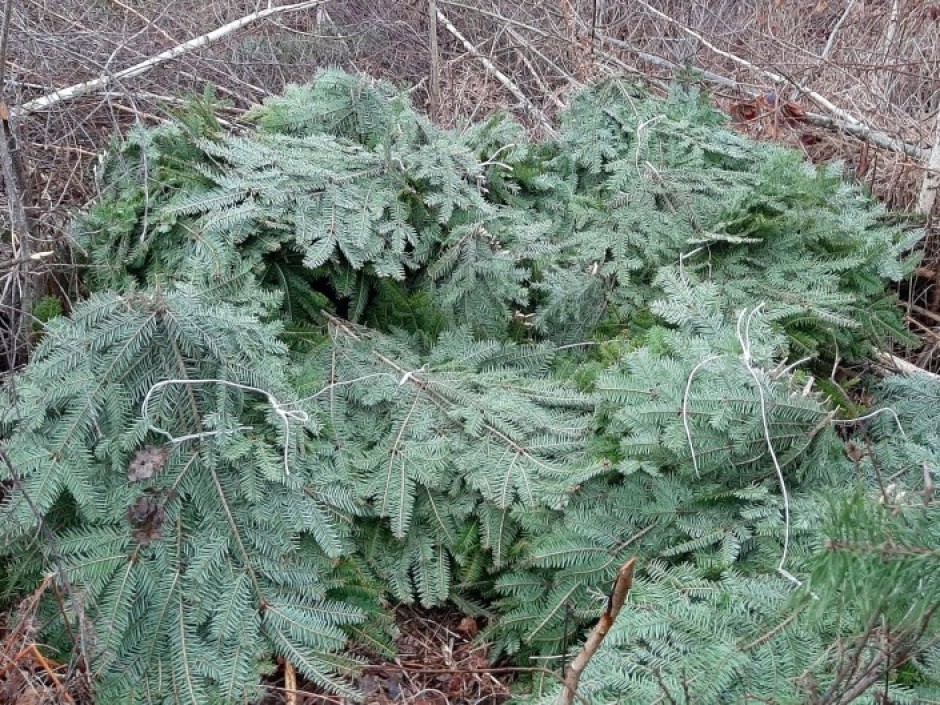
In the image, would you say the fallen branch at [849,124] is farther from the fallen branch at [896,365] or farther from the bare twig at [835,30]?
the fallen branch at [896,365]

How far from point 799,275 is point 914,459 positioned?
3.57ft

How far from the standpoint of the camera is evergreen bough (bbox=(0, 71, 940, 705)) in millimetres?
2418

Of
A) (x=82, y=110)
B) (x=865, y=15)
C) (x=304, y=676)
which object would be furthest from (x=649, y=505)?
(x=865, y=15)

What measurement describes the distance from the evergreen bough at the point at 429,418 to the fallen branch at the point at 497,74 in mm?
1821

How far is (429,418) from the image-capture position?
2934 millimetres

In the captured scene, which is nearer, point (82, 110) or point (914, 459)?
point (914, 459)

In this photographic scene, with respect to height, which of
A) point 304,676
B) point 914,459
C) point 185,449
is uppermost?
point 185,449

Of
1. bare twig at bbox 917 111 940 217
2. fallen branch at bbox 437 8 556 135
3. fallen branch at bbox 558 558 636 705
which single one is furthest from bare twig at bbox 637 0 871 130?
fallen branch at bbox 558 558 636 705

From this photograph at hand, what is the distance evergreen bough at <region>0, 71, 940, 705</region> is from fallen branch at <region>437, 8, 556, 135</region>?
1.82 meters

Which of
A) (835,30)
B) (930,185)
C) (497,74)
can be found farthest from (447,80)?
(930,185)

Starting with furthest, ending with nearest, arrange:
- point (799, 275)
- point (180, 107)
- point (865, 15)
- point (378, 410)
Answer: point (865, 15), point (180, 107), point (799, 275), point (378, 410)

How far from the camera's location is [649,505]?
105 inches

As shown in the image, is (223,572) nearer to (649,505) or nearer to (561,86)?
(649,505)

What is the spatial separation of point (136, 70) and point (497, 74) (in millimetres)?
2500
